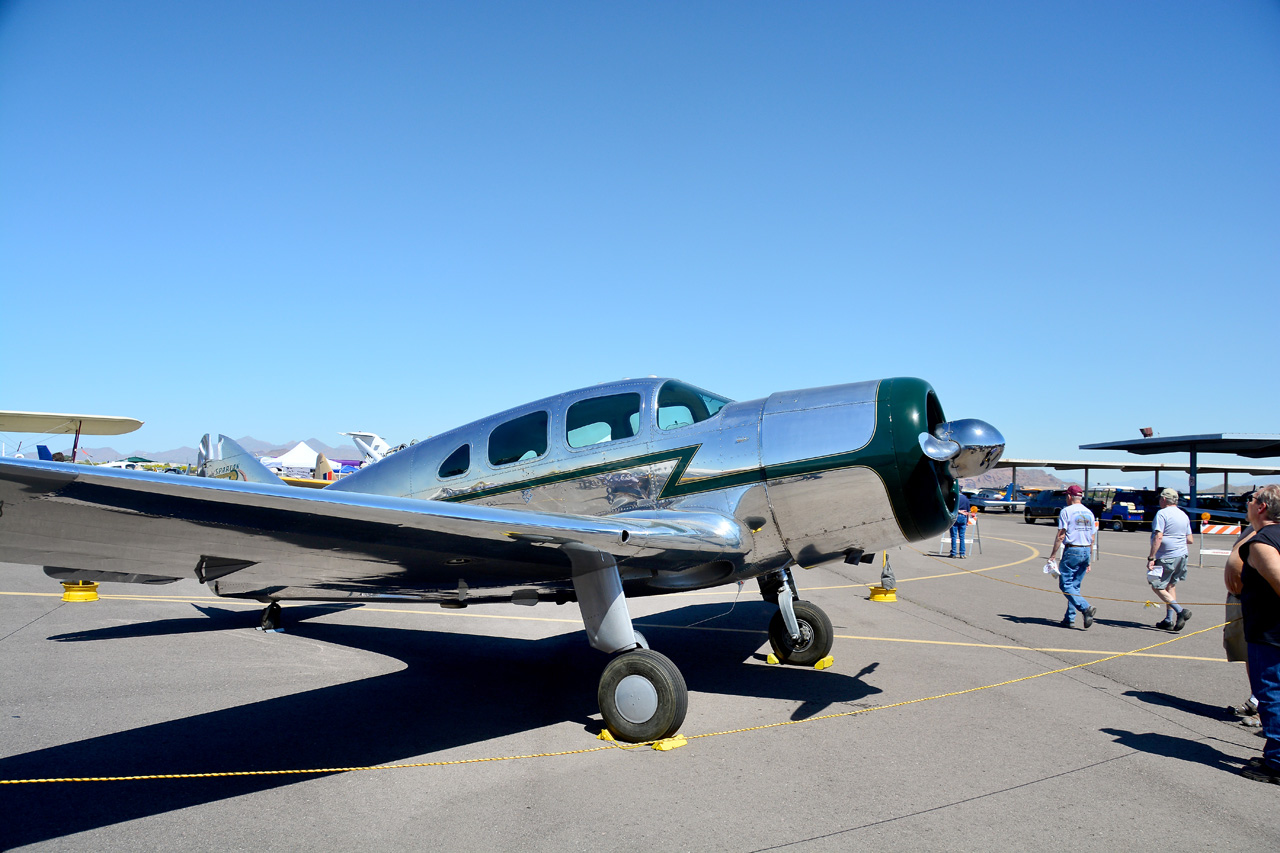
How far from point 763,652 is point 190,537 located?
5723 millimetres

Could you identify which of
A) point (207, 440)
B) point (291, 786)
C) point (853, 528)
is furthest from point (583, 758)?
point (207, 440)

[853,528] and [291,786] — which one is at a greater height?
[853,528]

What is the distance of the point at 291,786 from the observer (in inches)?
154

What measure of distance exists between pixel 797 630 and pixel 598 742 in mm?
2531

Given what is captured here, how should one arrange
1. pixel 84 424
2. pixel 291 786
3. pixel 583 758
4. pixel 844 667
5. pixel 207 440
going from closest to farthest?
1. pixel 291 786
2. pixel 583 758
3. pixel 844 667
4. pixel 207 440
5. pixel 84 424

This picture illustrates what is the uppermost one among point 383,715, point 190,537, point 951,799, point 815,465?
point 815,465

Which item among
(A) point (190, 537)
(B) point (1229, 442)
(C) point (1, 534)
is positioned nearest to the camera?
(C) point (1, 534)

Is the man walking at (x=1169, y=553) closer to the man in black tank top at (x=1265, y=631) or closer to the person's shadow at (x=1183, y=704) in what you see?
the person's shadow at (x=1183, y=704)

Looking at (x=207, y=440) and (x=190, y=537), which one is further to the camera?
(x=207, y=440)

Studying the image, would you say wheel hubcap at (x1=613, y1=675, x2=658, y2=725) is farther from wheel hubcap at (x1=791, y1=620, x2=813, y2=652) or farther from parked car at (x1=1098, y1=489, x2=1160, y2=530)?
parked car at (x1=1098, y1=489, x2=1160, y2=530)

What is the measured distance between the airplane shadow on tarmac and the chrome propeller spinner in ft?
7.07

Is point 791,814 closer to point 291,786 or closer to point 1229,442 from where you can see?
point 291,786

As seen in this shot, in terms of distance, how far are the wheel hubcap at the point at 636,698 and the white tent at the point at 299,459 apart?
56678 millimetres

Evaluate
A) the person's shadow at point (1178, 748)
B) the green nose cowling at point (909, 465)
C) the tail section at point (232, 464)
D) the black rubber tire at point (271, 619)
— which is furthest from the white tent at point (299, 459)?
the person's shadow at point (1178, 748)
